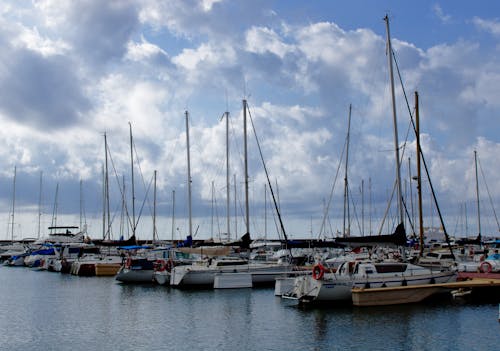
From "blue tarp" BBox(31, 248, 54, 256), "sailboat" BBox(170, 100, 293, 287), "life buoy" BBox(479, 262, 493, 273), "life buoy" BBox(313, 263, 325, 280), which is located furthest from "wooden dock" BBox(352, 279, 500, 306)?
"blue tarp" BBox(31, 248, 54, 256)

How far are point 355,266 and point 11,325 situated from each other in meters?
19.3

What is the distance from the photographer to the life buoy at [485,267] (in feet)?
135

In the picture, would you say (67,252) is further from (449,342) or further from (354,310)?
(449,342)

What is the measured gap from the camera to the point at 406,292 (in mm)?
33000

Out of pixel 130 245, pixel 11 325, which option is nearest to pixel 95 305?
pixel 11 325

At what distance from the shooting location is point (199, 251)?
5328 cm

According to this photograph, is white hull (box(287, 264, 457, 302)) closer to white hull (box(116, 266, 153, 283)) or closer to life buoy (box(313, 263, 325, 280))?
life buoy (box(313, 263, 325, 280))

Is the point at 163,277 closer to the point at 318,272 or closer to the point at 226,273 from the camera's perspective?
the point at 226,273

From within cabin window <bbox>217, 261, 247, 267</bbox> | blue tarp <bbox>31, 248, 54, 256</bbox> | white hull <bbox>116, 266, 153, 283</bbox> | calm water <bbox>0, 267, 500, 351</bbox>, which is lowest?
calm water <bbox>0, 267, 500, 351</bbox>

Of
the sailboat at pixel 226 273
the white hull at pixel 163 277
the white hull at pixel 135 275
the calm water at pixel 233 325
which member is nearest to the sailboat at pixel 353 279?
the calm water at pixel 233 325

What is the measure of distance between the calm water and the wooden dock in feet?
2.30

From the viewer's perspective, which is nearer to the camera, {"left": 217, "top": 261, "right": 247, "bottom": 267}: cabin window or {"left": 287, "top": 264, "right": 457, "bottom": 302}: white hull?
{"left": 287, "top": 264, "right": 457, "bottom": 302}: white hull

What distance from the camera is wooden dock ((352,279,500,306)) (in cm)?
3228

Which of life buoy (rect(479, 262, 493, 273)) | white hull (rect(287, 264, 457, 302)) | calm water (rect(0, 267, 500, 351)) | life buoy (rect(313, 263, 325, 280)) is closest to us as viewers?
calm water (rect(0, 267, 500, 351))
